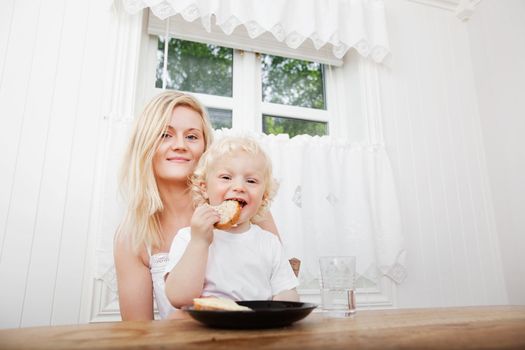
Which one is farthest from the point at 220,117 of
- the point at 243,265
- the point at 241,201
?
the point at 243,265

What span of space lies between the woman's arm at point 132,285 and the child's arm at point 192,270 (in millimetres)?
367

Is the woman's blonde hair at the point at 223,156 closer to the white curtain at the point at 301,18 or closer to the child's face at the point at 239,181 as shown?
the child's face at the point at 239,181

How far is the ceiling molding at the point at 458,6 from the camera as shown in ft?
8.60

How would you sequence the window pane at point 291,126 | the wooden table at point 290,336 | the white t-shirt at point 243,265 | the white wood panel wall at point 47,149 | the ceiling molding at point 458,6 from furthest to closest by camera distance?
the ceiling molding at point 458,6 → the window pane at point 291,126 → the white wood panel wall at point 47,149 → the white t-shirt at point 243,265 → the wooden table at point 290,336

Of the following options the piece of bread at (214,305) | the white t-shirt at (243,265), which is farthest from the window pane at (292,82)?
the piece of bread at (214,305)

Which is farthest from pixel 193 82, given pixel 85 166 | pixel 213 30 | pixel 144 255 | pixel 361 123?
pixel 144 255

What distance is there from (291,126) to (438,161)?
3.32 feet

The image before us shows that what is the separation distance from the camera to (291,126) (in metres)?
2.33

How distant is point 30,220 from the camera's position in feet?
5.21

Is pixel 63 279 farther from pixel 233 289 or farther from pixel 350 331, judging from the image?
pixel 350 331

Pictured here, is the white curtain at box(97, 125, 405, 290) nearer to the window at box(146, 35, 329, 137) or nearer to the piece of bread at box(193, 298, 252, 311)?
the window at box(146, 35, 329, 137)

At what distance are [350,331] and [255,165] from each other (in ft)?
2.00

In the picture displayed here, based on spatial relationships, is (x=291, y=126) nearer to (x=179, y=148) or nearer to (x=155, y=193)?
(x=179, y=148)

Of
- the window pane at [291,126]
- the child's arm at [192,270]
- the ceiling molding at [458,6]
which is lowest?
the child's arm at [192,270]
